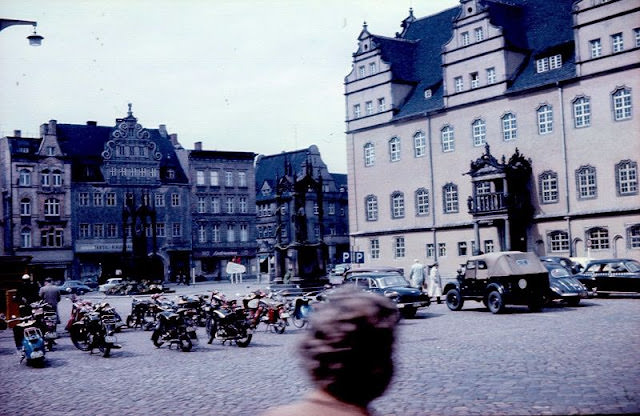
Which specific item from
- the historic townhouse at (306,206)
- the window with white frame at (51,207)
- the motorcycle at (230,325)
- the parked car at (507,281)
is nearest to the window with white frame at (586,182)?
the parked car at (507,281)

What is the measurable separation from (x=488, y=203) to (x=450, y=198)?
4141mm

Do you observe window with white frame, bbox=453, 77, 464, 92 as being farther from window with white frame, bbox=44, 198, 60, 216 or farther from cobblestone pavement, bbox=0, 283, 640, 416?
window with white frame, bbox=44, 198, 60, 216

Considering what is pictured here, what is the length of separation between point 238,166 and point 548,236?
143 feet

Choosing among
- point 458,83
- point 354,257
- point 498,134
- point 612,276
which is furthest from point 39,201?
point 612,276

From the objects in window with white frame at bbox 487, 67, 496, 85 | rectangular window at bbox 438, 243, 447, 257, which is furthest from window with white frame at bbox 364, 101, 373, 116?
rectangular window at bbox 438, 243, 447, 257

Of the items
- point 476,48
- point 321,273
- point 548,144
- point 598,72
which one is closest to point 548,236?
point 548,144

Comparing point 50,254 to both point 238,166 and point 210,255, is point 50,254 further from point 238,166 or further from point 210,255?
point 238,166

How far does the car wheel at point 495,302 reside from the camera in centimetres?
2270

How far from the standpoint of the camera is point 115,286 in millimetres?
51938

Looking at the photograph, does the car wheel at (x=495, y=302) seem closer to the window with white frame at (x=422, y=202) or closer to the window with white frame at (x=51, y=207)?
the window with white frame at (x=422, y=202)

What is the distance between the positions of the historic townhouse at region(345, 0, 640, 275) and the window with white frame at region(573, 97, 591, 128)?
8 cm

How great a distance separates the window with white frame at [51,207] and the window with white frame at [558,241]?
45737 millimetres

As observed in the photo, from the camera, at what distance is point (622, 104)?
125ft

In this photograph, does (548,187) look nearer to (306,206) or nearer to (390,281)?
(390,281)
